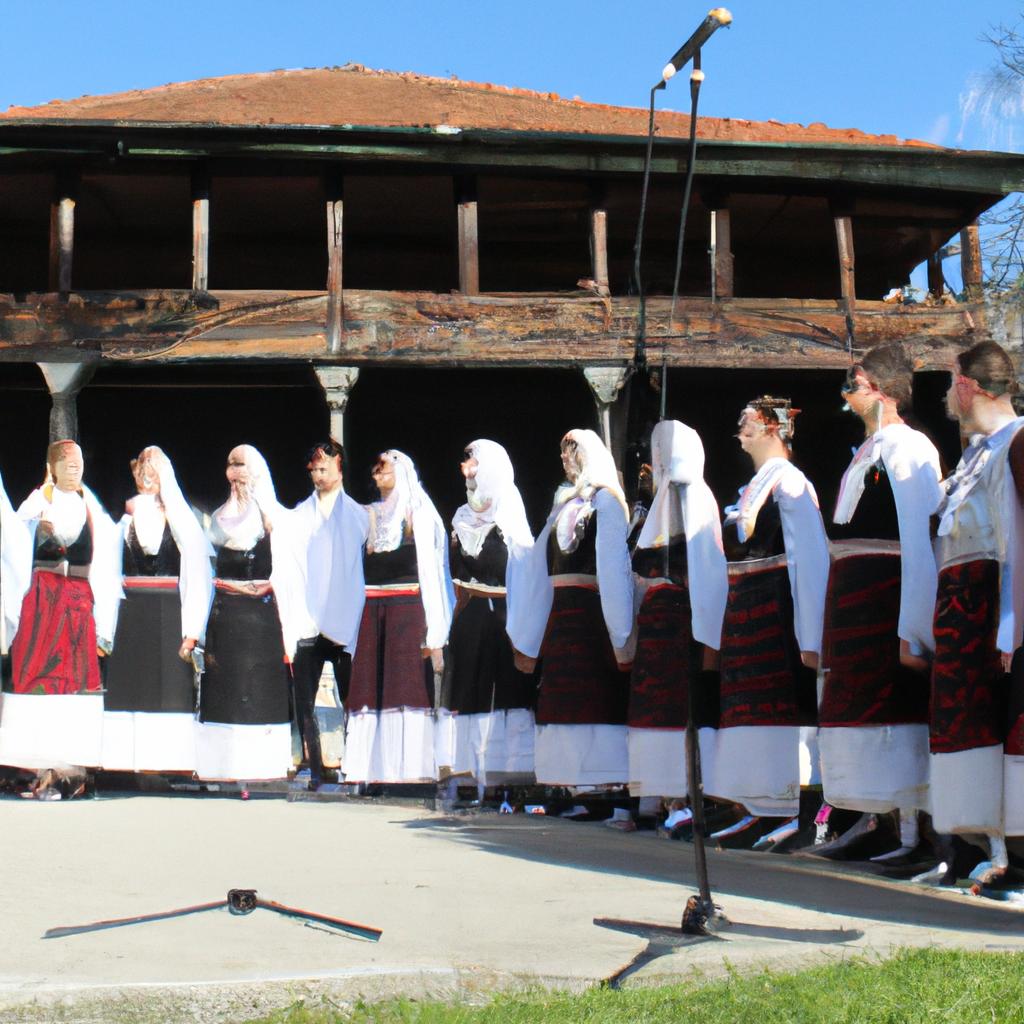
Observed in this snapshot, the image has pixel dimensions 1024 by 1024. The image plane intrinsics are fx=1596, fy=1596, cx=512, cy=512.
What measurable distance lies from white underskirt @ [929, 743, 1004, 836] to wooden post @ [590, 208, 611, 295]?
10.1 meters

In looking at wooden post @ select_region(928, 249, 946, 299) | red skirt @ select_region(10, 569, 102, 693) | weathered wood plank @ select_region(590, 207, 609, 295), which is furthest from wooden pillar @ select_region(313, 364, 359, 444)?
wooden post @ select_region(928, 249, 946, 299)

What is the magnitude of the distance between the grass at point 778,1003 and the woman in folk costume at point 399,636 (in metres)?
5.10

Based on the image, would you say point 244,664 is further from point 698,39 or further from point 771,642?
point 698,39

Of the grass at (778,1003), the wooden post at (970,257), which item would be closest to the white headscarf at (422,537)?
the grass at (778,1003)

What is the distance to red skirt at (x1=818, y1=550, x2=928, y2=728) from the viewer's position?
243 inches

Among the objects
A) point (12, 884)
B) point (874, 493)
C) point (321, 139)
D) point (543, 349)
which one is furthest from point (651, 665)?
point (321, 139)

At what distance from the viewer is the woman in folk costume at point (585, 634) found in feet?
26.9

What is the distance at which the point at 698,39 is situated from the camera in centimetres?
523

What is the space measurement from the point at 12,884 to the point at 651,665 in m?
3.28

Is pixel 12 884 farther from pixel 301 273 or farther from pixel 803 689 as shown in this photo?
pixel 301 273

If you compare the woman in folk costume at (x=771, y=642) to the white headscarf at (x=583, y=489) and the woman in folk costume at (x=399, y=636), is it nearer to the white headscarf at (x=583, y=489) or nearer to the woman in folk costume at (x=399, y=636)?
the white headscarf at (x=583, y=489)

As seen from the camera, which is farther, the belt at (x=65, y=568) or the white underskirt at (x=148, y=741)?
the white underskirt at (x=148, y=741)

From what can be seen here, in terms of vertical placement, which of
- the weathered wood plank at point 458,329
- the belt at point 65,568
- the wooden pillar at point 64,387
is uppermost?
the weathered wood plank at point 458,329

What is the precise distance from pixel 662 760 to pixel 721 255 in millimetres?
8793
